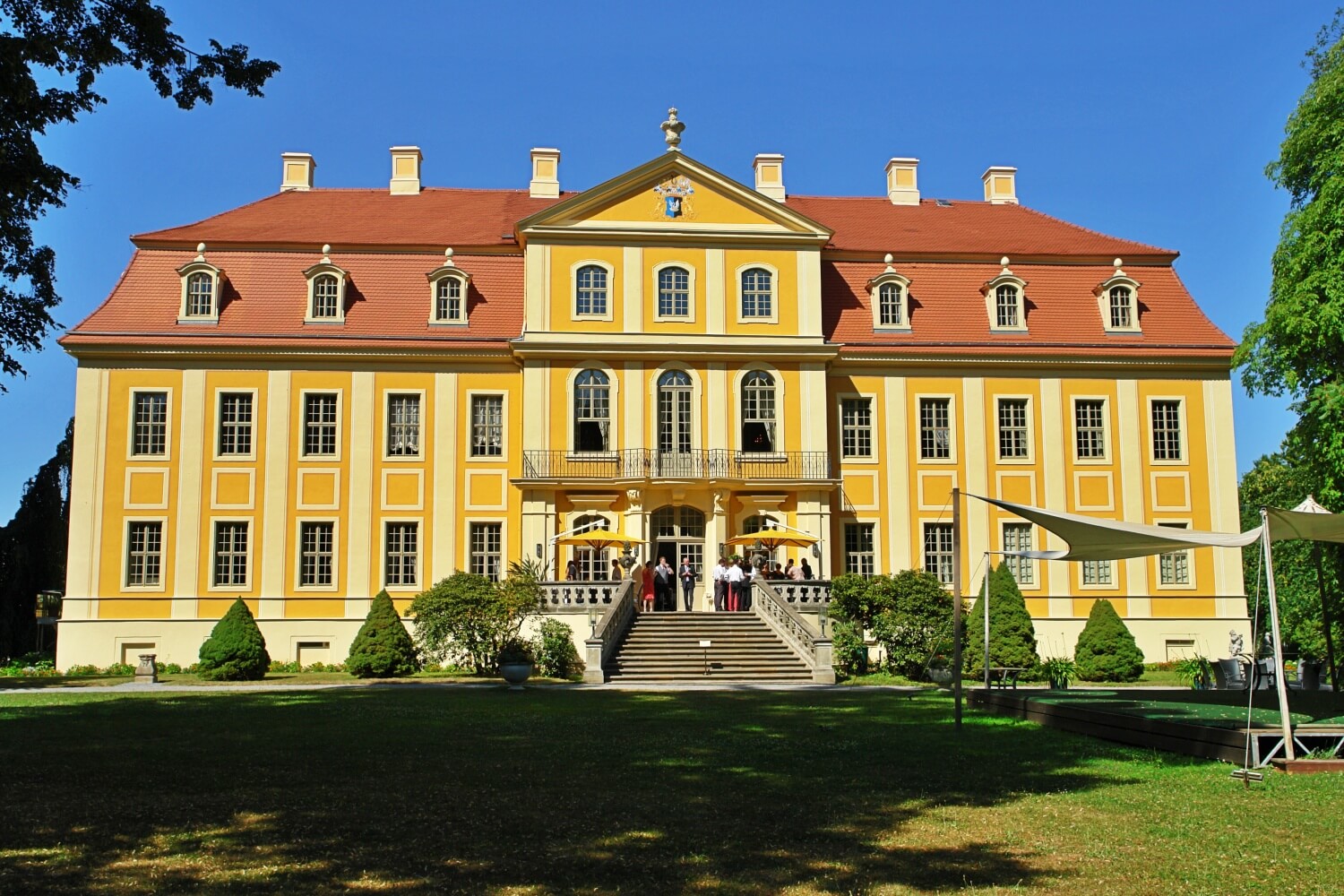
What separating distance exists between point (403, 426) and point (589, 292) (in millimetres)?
5798

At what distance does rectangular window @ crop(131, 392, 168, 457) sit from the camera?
31750 mm

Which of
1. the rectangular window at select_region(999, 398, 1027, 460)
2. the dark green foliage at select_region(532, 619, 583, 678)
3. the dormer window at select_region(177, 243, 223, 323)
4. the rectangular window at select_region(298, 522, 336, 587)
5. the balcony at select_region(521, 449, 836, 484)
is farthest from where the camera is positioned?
the rectangular window at select_region(999, 398, 1027, 460)

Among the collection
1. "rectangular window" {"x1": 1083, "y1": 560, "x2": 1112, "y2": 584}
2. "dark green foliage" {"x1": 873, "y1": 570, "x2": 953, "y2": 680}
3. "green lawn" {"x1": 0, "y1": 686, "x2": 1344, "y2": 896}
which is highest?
"rectangular window" {"x1": 1083, "y1": 560, "x2": 1112, "y2": 584}

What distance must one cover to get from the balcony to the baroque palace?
8cm

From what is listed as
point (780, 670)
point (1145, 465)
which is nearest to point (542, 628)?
point (780, 670)

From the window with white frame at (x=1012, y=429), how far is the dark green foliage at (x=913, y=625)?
6.74 m

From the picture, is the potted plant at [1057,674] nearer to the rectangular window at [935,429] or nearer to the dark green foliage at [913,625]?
the dark green foliage at [913,625]

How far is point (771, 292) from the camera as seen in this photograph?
32750mm

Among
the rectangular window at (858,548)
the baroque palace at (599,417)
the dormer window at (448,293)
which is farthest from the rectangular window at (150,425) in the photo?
the rectangular window at (858,548)

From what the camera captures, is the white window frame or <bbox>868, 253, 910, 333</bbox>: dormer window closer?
the white window frame

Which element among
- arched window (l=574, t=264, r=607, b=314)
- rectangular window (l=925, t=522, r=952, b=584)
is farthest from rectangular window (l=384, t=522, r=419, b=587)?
rectangular window (l=925, t=522, r=952, b=584)

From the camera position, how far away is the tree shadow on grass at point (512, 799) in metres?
7.51

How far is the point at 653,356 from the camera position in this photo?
32.2 m

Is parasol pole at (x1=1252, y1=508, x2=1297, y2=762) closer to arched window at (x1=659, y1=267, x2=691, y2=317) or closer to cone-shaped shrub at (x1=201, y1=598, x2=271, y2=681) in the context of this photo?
cone-shaped shrub at (x1=201, y1=598, x2=271, y2=681)
